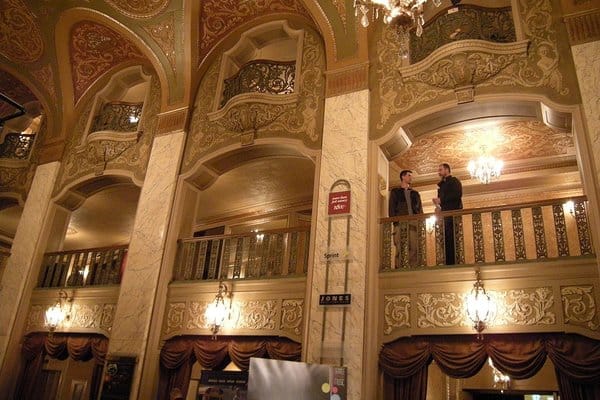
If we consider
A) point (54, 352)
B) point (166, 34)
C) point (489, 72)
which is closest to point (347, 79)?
point (489, 72)

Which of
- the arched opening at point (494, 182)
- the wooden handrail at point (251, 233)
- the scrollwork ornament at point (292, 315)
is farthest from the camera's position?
the wooden handrail at point (251, 233)

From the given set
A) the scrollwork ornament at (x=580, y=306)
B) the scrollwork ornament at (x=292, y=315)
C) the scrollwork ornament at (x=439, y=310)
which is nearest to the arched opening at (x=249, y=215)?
the scrollwork ornament at (x=292, y=315)

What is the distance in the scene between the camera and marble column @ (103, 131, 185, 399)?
740cm

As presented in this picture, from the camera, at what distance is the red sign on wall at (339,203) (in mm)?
6512

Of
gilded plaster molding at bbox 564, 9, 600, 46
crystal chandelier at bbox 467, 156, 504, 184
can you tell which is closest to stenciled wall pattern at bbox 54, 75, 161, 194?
crystal chandelier at bbox 467, 156, 504, 184

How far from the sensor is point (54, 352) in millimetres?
8383

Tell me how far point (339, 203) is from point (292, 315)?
159 cm

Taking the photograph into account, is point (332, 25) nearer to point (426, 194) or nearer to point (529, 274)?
point (426, 194)

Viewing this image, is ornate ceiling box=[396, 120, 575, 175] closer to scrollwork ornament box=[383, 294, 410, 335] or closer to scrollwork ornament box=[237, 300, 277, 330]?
scrollwork ornament box=[383, 294, 410, 335]

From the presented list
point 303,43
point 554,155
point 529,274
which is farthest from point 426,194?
point 529,274

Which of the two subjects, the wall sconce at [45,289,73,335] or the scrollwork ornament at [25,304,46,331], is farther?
the scrollwork ornament at [25,304,46,331]

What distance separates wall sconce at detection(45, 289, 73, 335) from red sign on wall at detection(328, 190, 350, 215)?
505 centimetres

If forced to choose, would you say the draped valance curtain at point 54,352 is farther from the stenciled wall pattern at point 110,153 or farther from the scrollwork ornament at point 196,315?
the stenciled wall pattern at point 110,153

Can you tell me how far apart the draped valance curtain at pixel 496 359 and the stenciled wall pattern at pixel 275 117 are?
3207 mm
